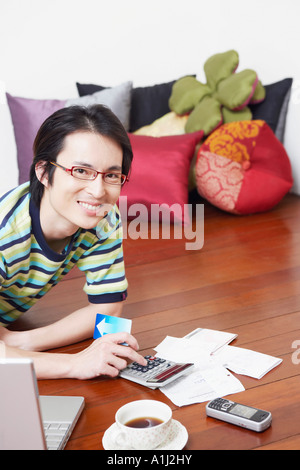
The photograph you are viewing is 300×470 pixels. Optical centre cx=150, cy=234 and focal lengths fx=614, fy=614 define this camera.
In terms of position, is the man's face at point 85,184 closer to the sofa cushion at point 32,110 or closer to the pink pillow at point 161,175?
the pink pillow at point 161,175

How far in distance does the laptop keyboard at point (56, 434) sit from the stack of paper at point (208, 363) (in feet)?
0.96

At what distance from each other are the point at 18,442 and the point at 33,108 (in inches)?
102

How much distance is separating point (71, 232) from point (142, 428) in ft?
2.20

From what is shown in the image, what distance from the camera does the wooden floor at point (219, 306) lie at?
4.69 ft

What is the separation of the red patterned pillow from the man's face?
1.61m

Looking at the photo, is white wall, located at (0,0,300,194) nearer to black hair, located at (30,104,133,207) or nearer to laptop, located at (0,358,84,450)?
black hair, located at (30,104,133,207)

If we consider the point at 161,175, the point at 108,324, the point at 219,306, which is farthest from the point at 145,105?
the point at 108,324

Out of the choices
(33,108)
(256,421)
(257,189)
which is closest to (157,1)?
(33,108)

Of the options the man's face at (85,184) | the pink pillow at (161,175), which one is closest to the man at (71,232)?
the man's face at (85,184)

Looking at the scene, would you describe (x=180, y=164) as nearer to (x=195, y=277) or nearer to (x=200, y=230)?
(x=200, y=230)

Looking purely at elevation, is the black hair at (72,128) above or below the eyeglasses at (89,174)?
above

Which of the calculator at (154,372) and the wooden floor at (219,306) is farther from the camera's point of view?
the calculator at (154,372)

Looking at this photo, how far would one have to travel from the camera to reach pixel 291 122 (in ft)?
11.7
